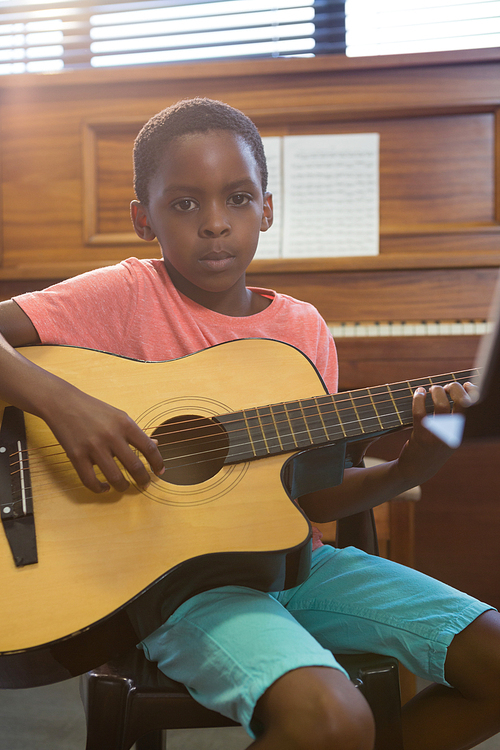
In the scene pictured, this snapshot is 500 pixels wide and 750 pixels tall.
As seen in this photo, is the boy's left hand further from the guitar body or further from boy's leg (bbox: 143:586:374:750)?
boy's leg (bbox: 143:586:374:750)

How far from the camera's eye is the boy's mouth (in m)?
1.08

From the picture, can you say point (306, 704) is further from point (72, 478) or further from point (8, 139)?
point (8, 139)

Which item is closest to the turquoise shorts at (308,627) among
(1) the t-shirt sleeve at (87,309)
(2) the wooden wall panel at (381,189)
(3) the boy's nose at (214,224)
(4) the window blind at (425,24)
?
(1) the t-shirt sleeve at (87,309)

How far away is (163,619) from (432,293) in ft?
4.83

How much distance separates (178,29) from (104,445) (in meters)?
2.16

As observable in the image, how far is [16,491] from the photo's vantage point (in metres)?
0.81

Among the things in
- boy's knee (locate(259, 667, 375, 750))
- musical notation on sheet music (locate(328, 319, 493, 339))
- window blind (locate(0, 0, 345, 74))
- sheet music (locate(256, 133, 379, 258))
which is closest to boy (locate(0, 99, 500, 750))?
boy's knee (locate(259, 667, 375, 750))

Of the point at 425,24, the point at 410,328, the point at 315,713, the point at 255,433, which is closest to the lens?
the point at 315,713

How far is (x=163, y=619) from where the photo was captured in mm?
781

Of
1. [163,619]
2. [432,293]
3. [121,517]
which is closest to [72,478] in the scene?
[121,517]

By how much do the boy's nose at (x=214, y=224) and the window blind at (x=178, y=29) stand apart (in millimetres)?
1622

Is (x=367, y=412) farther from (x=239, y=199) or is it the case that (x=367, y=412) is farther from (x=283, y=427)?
(x=239, y=199)

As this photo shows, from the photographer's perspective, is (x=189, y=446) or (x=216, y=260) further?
(x=216, y=260)

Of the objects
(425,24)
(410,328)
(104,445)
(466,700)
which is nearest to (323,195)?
(410,328)
